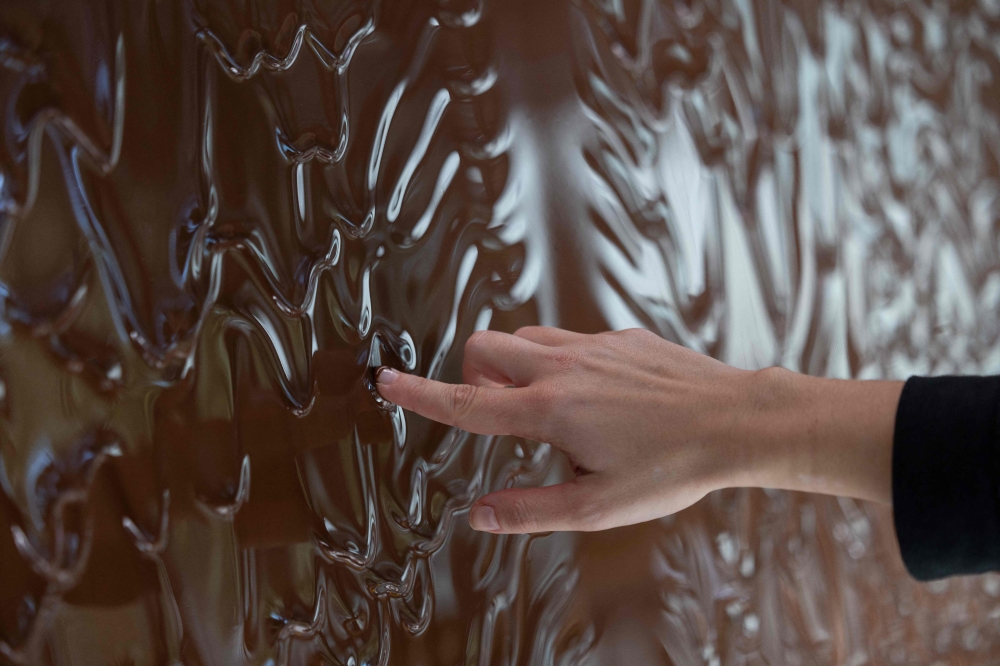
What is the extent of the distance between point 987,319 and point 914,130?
0.96 ft

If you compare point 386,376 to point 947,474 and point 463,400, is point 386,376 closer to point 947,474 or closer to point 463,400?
point 463,400

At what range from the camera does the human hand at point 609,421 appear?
0.58m

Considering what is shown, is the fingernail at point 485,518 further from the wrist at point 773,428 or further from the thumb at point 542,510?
the wrist at point 773,428

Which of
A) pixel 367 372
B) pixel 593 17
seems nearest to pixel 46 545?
pixel 367 372

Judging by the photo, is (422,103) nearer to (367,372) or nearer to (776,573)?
(367,372)

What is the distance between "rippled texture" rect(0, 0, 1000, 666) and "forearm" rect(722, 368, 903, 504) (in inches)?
8.9

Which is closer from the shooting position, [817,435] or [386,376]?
[817,435]

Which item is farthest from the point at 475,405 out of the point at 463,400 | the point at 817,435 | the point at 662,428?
the point at 817,435

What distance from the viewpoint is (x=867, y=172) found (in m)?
0.98

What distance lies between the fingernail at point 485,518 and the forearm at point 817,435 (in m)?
0.19

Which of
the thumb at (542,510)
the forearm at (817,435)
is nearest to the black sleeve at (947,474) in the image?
the forearm at (817,435)

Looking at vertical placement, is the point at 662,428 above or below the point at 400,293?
below

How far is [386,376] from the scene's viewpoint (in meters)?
0.67

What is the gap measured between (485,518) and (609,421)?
5.3 inches
